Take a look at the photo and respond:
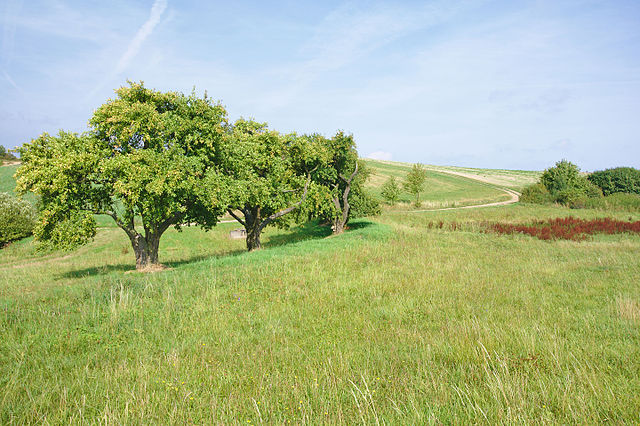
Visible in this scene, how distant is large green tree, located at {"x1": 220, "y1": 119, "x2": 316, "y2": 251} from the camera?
21.0 metres

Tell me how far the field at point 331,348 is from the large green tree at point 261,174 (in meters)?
8.49

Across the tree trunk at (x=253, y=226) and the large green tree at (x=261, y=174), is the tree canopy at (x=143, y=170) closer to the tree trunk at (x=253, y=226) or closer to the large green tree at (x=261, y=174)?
the large green tree at (x=261, y=174)

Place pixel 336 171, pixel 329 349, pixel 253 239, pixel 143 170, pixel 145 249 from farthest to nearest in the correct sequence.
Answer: pixel 336 171, pixel 253 239, pixel 145 249, pixel 143 170, pixel 329 349

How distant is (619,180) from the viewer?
229ft

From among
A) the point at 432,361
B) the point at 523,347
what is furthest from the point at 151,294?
the point at 523,347

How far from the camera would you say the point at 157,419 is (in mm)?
4184

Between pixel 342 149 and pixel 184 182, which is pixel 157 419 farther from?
pixel 342 149

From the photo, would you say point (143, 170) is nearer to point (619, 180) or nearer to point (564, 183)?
point (564, 183)

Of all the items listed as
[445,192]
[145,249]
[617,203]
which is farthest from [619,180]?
[145,249]

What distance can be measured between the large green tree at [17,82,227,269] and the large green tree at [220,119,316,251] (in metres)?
2.15

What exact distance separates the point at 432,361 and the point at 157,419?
4.25 m

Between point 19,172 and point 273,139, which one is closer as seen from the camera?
point 19,172

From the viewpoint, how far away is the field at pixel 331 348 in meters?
4.24

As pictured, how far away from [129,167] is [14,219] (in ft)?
118
